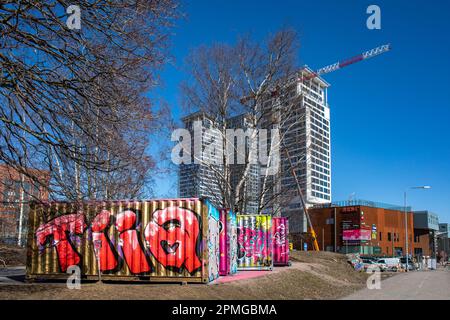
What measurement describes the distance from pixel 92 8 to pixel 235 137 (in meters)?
16.7

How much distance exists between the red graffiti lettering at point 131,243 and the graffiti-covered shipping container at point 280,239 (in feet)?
33.5

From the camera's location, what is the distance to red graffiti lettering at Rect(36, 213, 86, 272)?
14195 millimetres

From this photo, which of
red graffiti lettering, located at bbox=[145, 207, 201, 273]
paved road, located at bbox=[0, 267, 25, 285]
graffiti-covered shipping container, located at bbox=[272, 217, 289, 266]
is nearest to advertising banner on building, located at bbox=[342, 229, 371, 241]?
graffiti-covered shipping container, located at bbox=[272, 217, 289, 266]

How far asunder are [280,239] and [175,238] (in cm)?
1052

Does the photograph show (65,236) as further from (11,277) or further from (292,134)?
(292,134)

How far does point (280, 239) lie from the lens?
2322cm

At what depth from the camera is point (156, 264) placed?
1379 centimetres

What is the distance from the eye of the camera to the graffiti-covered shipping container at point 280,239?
898 inches

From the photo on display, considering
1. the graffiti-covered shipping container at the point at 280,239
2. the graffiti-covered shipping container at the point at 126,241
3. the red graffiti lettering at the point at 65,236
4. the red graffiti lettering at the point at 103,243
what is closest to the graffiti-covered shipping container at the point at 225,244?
the graffiti-covered shipping container at the point at 126,241

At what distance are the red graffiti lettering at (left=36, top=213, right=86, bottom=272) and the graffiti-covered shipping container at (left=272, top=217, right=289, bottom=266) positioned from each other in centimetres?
1114

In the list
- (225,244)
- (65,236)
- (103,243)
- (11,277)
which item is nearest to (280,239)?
(225,244)

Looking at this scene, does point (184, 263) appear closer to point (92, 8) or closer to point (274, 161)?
point (92, 8)

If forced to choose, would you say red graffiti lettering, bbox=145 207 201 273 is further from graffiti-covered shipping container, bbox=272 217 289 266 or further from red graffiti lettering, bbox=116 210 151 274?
graffiti-covered shipping container, bbox=272 217 289 266

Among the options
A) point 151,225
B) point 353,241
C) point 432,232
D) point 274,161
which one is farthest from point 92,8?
point 432,232
